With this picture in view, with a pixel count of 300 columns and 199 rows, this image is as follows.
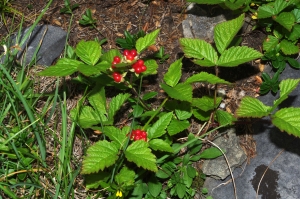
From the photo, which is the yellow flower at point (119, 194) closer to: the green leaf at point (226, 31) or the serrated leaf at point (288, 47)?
the green leaf at point (226, 31)

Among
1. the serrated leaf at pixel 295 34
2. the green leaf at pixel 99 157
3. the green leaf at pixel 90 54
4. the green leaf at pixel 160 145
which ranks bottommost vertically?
the green leaf at pixel 160 145

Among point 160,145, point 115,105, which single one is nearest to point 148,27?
point 115,105

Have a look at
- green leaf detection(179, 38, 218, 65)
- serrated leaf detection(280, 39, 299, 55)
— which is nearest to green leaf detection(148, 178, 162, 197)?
green leaf detection(179, 38, 218, 65)

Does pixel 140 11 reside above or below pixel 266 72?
above

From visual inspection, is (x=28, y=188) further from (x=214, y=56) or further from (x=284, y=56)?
Answer: (x=284, y=56)

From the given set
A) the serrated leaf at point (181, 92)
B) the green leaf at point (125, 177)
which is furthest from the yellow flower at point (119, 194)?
the serrated leaf at point (181, 92)

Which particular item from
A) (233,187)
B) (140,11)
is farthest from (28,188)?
(140,11)
